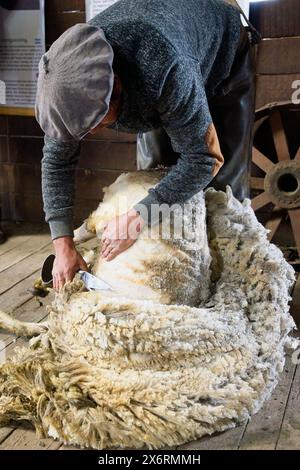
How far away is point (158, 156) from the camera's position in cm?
168

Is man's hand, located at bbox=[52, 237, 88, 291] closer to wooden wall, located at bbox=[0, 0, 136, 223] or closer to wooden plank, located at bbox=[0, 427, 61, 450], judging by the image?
wooden plank, located at bbox=[0, 427, 61, 450]

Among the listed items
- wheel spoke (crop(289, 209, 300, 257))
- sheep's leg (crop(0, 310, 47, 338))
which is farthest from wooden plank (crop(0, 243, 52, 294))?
wheel spoke (crop(289, 209, 300, 257))

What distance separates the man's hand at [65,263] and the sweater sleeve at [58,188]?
2cm

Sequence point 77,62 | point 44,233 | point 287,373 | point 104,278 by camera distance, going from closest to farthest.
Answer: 1. point 77,62
2. point 104,278
3. point 287,373
4. point 44,233

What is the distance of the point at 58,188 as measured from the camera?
1.52 m

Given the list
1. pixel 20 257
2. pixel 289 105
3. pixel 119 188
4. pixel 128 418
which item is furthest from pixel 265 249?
pixel 20 257

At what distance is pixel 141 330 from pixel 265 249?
0.50 m

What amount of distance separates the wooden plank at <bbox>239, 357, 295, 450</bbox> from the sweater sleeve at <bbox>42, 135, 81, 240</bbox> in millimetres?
669

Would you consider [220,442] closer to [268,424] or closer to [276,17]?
[268,424]

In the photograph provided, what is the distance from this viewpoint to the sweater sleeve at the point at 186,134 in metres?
1.20

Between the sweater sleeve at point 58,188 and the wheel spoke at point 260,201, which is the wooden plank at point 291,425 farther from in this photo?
the wheel spoke at point 260,201

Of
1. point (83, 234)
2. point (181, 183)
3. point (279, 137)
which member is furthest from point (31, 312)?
point (279, 137)

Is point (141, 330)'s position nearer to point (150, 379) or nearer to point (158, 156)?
point (150, 379)

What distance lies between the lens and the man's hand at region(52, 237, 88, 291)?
149cm
